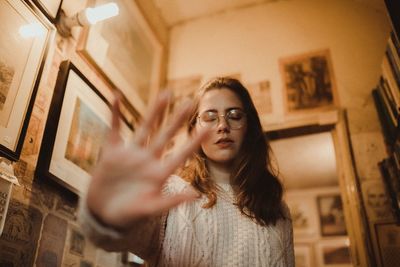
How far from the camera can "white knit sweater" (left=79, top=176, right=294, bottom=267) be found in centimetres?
86

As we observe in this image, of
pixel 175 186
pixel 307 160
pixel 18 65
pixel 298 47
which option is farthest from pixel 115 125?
pixel 307 160

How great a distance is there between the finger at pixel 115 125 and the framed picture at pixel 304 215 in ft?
13.9

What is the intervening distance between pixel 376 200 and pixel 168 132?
174 cm

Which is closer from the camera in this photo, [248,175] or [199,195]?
[199,195]

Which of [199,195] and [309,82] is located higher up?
[309,82]

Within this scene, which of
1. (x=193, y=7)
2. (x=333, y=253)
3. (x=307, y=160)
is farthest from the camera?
(x=333, y=253)

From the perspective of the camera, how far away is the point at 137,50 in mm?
2336

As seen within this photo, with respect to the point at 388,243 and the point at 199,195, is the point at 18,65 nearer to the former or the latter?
the point at 199,195

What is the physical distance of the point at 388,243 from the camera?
5.80 ft

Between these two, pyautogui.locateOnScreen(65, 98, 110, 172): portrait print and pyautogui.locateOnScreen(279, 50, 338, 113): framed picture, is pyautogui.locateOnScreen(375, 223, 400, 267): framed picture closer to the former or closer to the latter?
pyautogui.locateOnScreen(279, 50, 338, 113): framed picture

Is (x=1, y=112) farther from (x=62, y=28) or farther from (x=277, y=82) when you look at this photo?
(x=277, y=82)

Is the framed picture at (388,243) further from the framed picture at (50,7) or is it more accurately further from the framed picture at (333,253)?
the framed picture at (333,253)

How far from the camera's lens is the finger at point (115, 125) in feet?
1.83

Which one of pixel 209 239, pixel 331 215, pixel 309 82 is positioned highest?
pixel 309 82
